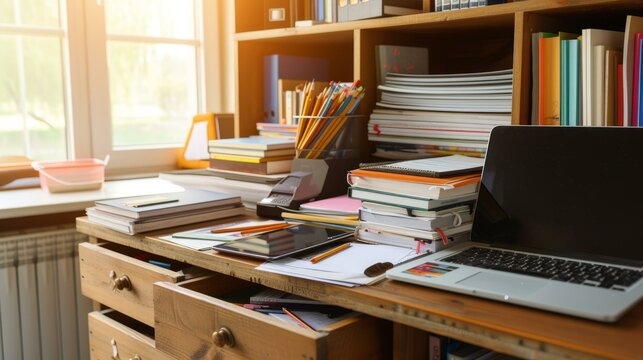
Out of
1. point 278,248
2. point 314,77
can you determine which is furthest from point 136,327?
point 314,77

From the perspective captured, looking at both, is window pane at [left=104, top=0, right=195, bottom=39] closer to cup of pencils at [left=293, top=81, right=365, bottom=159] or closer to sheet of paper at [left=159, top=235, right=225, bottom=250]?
cup of pencils at [left=293, top=81, right=365, bottom=159]

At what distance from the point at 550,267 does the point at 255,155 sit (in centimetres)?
84

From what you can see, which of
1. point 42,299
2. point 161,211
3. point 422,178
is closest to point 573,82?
point 422,178

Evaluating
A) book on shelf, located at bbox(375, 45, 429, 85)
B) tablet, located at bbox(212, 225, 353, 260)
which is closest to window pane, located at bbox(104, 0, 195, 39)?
book on shelf, located at bbox(375, 45, 429, 85)

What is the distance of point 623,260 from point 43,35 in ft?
5.83

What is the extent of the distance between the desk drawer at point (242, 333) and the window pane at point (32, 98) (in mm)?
1129

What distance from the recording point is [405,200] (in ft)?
3.70

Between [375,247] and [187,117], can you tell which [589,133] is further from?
[187,117]

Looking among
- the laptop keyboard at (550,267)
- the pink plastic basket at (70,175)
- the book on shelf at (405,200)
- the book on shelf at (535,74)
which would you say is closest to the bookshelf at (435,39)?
the book on shelf at (535,74)

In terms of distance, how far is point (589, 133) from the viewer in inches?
41.6

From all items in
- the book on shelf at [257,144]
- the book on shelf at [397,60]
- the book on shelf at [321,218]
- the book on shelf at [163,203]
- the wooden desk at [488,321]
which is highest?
the book on shelf at [397,60]

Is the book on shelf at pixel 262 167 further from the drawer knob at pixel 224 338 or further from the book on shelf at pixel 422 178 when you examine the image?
the drawer knob at pixel 224 338

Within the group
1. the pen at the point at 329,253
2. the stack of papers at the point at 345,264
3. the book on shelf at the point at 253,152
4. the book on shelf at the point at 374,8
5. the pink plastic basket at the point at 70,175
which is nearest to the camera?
the stack of papers at the point at 345,264

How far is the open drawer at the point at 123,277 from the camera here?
4.24 feet
